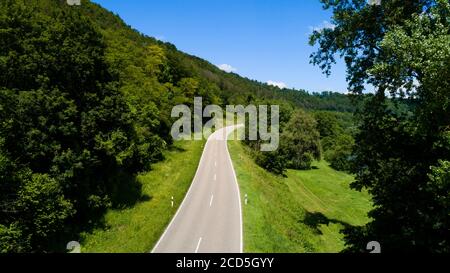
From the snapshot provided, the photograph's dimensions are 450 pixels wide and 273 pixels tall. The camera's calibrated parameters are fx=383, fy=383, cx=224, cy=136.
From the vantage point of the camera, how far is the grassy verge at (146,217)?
25.8 meters

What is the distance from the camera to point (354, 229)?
21531mm

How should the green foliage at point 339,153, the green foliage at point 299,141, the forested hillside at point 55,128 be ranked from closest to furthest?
the forested hillside at point 55,128
the green foliage at point 299,141
the green foliage at point 339,153

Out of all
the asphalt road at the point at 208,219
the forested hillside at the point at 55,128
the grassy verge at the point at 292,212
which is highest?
the forested hillside at the point at 55,128

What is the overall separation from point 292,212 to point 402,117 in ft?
78.8

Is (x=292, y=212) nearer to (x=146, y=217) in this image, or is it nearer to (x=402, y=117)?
(x=146, y=217)

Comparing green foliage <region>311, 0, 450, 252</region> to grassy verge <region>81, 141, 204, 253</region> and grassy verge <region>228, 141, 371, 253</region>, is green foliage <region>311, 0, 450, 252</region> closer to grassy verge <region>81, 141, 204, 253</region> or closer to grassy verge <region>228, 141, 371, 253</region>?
grassy verge <region>228, 141, 371, 253</region>

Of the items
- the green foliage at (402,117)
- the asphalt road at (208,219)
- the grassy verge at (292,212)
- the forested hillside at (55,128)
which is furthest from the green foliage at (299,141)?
the green foliage at (402,117)

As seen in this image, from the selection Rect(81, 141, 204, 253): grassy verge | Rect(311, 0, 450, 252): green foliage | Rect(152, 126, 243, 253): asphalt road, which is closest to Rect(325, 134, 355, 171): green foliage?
Rect(152, 126, 243, 253): asphalt road

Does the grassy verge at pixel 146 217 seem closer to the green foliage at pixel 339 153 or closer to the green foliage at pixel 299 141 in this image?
the green foliage at pixel 299 141

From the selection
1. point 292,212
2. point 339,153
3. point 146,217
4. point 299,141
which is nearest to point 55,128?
point 146,217

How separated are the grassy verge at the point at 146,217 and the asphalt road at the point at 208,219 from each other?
2.64 ft

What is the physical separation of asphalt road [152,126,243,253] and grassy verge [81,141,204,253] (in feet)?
2.64

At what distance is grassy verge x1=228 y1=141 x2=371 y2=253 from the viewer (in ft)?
98.3
